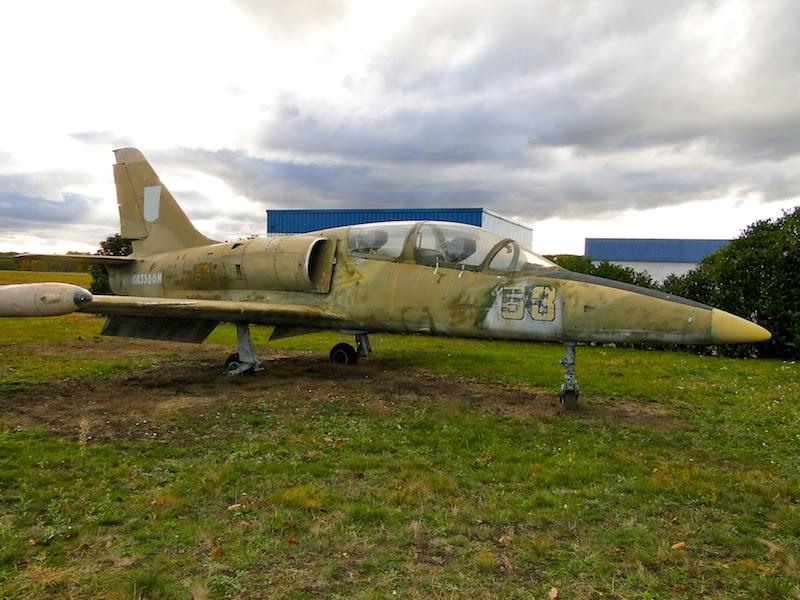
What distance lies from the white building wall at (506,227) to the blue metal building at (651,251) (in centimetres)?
2495

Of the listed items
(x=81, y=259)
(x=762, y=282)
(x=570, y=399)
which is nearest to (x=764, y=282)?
(x=762, y=282)

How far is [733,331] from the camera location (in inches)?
261

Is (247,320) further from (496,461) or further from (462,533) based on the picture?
(462,533)

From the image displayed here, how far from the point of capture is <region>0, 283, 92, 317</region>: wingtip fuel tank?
22.9ft

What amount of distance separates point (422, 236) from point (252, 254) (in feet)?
12.6

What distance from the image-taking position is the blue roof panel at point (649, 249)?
189 ft

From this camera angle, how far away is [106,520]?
437cm

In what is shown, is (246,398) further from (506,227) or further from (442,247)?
(506,227)

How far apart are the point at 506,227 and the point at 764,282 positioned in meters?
15.9

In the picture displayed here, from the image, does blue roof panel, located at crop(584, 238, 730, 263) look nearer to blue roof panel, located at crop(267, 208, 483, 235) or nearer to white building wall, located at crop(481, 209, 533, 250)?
white building wall, located at crop(481, 209, 533, 250)

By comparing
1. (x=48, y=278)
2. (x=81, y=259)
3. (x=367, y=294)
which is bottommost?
(x=367, y=294)

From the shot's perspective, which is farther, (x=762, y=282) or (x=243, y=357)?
(x=762, y=282)

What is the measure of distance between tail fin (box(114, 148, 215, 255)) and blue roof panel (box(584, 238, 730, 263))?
168 feet

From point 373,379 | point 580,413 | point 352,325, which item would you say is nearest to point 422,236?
point 352,325
